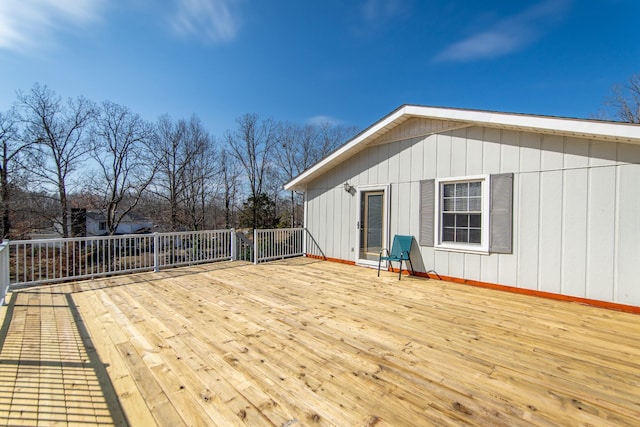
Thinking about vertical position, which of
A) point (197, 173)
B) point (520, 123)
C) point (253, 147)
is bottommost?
point (520, 123)

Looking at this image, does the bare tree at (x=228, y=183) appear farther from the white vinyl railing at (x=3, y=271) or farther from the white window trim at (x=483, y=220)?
the white window trim at (x=483, y=220)

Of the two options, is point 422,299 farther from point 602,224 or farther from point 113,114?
point 113,114

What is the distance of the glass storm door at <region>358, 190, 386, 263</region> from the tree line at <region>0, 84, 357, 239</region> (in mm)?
11647

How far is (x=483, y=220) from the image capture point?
16.1 feet

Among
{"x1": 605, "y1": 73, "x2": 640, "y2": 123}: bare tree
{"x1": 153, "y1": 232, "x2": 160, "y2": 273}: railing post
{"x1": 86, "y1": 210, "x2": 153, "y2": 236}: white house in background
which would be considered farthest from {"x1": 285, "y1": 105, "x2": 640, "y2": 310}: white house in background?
{"x1": 86, "y1": 210, "x2": 153, "y2": 236}: white house in background

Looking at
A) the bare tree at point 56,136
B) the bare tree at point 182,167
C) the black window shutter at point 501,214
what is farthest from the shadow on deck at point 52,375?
the bare tree at point 182,167

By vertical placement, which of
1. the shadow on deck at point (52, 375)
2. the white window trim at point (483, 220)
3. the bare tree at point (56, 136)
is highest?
the bare tree at point (56, 136)

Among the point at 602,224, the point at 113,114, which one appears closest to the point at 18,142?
the point at 113,114

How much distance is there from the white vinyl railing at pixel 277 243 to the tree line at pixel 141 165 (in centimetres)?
982

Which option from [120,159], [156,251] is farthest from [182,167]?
[156,251]

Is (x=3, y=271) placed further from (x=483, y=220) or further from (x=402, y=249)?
(x=483, y=220)

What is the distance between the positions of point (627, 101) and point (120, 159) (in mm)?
26121

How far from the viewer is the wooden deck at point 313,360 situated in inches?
68.9

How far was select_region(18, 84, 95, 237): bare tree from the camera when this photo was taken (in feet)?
42.4
